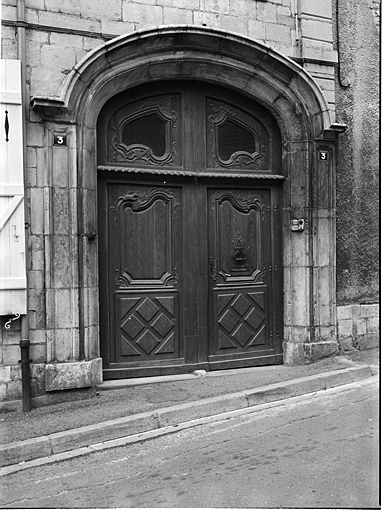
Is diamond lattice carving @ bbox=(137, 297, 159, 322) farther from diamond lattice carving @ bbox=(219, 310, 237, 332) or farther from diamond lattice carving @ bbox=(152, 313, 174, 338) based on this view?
diamond lattice carving @ bbox=(219, 310, 237, 332)

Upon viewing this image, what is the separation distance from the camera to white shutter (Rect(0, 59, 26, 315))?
20.1ft

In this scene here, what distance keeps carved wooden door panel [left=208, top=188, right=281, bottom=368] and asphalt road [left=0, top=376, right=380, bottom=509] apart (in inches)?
66.0

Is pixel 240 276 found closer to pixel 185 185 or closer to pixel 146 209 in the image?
pixel 185 185

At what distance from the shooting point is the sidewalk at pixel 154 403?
5.36 metres

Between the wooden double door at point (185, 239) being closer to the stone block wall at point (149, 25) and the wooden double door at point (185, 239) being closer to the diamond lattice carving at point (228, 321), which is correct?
the diamond lattice carving at point (228, 321)

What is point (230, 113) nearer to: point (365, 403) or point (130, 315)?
point (130, 315)

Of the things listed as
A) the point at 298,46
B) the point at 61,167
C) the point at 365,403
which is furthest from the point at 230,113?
the point at 365,403

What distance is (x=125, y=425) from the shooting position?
562cm

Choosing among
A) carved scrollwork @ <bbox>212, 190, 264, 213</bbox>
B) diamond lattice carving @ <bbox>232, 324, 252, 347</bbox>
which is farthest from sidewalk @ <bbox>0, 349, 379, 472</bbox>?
carved scrollwork @ <bbox>212, 190, 264, 213</bbox>

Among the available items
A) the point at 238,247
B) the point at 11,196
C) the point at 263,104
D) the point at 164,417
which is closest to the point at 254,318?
the point at 238,247

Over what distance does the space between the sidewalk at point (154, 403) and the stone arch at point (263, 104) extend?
49cm

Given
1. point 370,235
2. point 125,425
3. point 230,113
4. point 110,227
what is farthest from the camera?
point 370,235

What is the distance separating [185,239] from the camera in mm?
7340

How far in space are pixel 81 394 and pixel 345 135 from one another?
15.3ft
